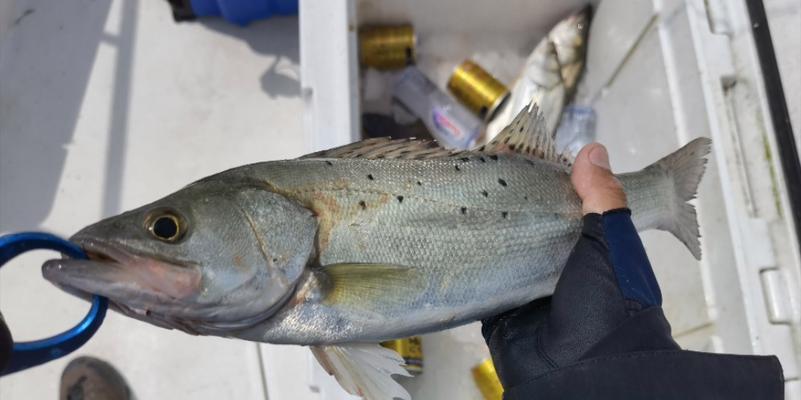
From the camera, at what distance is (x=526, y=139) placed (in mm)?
1674

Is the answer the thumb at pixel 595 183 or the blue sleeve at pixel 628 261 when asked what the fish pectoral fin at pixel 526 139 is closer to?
the thumb at pixel 595 183

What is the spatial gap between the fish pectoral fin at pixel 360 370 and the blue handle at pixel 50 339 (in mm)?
492

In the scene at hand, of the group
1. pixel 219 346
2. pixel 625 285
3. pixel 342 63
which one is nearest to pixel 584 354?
pixel 625 285

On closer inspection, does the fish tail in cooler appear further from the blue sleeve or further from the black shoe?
the black shoe

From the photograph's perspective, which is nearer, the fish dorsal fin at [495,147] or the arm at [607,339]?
the arm at [607,339]

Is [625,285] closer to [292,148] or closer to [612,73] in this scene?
[612,73]

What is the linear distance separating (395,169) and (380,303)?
1.11 ft

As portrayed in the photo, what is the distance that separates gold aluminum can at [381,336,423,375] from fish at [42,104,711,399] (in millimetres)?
972

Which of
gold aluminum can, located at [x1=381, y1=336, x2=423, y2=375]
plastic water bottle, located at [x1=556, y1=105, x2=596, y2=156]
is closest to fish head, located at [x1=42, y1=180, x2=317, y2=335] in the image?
gold aluminum can, located at [x1=381, y1=336, x2=423, y2=375]

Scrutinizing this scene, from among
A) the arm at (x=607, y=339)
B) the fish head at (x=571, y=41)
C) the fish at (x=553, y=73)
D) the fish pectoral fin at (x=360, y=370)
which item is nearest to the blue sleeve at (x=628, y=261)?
the arm at (x=607, y=339)

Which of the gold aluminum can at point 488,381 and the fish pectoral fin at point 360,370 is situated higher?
the fish pectoral fin at point 360,370

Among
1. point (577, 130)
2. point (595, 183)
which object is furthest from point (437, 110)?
point (595, 183)

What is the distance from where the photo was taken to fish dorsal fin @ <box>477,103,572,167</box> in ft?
5.41

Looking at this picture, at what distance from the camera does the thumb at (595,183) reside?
62.4 inches
